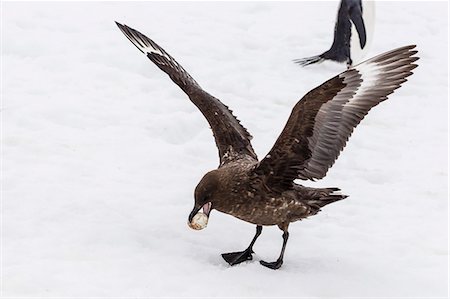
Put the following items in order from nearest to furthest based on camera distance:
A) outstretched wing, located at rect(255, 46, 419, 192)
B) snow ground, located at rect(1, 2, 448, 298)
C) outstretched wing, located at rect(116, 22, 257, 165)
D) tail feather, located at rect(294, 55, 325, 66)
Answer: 1. outstretched wing, located at rect(255, 46, 419, 192)
2. snow ground, located at rect(1, 2, 448, 298)
3. outstretched wing, located at rect(116, 22, 257, 165)
4. tail feather, located at rect(294, 55, 325, 66)

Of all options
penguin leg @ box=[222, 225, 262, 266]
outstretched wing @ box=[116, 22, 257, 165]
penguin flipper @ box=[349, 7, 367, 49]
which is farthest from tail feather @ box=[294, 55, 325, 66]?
penguin leg @ box=[222, 225, 262, 266]

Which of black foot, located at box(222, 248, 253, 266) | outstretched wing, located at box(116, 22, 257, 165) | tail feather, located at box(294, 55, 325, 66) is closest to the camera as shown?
black foot, located at box(222, 248, 253, 266)

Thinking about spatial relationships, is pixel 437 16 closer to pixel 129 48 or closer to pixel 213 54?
pixel 213 54

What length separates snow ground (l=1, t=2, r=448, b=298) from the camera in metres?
4.10

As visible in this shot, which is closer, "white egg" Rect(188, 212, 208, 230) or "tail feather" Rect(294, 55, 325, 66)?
"white egg" Rect(188, 212, 208, 230)

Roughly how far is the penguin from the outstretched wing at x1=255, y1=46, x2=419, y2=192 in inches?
148

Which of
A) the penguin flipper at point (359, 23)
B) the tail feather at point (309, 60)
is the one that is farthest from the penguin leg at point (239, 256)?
the penguin flipper at point (359, 23)

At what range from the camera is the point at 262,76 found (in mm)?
7375

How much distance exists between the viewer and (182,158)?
5660mm

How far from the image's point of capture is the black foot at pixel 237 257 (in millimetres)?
4223

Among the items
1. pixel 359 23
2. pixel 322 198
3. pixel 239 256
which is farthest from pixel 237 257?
pixel 359 23

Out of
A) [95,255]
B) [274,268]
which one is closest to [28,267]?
[95,255]

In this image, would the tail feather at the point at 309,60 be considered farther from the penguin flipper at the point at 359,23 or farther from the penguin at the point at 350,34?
the penguin flipper at the point at 359,23

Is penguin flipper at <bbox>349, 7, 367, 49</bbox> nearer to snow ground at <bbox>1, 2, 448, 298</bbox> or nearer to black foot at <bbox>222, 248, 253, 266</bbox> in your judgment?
snow ground at <bbox>1, 2, 448, 298</bbox>
